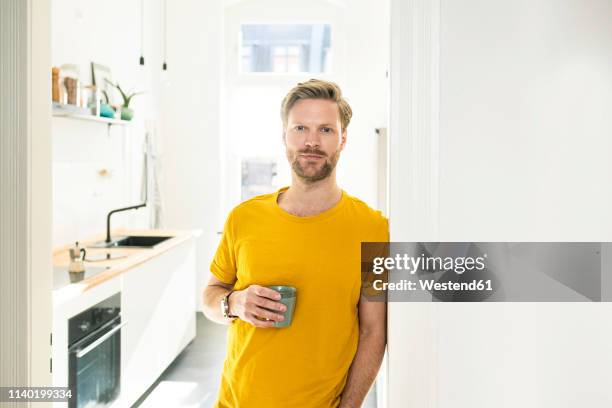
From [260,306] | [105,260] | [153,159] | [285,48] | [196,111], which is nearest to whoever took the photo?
[260,306]

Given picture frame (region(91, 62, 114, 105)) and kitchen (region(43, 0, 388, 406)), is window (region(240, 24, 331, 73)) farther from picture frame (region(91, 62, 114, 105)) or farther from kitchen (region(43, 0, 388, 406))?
picture frame (region(91, 62, 114, 105))

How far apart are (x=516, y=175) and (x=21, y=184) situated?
3.52ft

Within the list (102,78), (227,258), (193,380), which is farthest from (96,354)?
(102,78)

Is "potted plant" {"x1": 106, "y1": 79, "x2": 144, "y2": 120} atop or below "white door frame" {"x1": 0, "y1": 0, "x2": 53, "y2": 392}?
atop

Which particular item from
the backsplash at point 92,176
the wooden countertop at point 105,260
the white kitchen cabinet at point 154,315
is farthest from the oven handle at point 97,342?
the backsplash at point 92,176

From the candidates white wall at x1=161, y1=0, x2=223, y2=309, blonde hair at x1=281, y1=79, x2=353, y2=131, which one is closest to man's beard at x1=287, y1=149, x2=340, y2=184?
blonde hair at x1=281, y1=79, x2=353, y2=131

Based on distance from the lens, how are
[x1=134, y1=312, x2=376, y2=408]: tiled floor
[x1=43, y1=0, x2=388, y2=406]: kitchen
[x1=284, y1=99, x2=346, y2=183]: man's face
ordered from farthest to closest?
1. [x1=134, y1=312, x2=376, y2=408]: tiled floor
2. [x1=43, y1=0, x2=388, y2=406]: kitchen
3. [x1=284, y1=99, x2=346, y2=183]: man's face

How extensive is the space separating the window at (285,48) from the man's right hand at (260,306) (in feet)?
14.9

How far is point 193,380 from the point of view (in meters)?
3.80

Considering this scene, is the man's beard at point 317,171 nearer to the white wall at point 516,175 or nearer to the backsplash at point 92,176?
the white wall at point 516,175

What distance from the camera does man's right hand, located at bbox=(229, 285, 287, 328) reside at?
1.28m

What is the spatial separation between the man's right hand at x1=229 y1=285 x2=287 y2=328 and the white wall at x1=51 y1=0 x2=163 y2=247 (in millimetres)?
2531

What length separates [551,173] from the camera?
42.8 inches

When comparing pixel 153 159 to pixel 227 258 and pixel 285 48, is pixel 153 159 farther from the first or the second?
pixel 227 258
